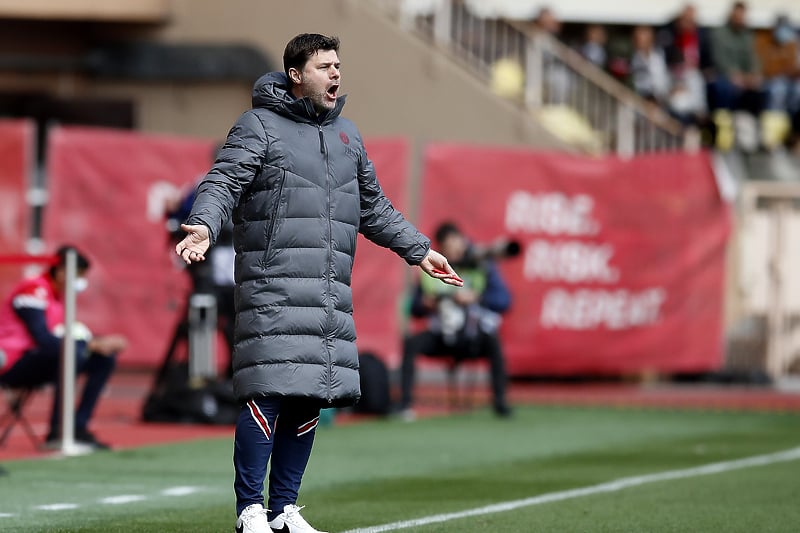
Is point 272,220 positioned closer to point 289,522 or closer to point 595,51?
point 289,522


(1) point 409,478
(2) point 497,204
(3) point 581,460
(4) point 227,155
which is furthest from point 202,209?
(2) point 497,204

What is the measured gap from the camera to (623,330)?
750 inches

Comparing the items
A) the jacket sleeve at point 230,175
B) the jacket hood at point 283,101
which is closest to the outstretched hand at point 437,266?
the jacket hood at point 283,101

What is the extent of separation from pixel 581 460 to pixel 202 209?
5.78 metres

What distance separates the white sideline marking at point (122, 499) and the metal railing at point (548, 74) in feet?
41.3

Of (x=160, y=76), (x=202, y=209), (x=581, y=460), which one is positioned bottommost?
(x=581, y=460)

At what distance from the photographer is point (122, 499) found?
30.9 feet

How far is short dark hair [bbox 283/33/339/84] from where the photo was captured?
7199 millimetres

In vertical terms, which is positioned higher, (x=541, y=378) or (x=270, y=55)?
(x=270, y=55)

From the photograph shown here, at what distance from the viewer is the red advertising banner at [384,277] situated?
18.4 m

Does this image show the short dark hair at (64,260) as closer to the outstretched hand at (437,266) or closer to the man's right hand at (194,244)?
the outstretched hand at (437,266)

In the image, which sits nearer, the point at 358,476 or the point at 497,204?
the point at 358,476

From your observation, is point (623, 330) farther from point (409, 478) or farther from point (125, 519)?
point (125, 519)

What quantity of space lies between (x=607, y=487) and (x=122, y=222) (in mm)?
9463
